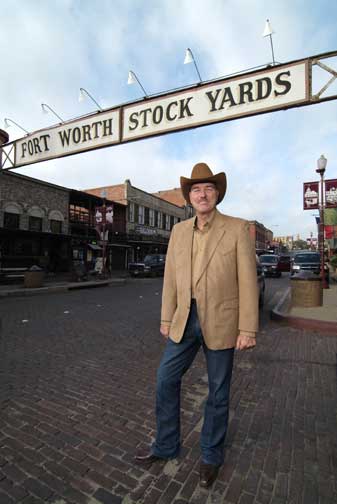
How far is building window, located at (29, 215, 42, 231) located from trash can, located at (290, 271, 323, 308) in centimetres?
1852

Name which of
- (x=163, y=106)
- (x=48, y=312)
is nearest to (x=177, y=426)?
(x=163, y=106)

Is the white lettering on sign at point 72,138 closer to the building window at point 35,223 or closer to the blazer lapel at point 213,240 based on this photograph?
the blazer lapel at point 213,240

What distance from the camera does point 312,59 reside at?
4.56m

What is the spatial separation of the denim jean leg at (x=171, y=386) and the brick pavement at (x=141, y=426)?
15cm

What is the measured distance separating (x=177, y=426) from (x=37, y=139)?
7.28m

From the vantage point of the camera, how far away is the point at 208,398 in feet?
6.68

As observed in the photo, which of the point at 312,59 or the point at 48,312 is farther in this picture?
the point at 48,312

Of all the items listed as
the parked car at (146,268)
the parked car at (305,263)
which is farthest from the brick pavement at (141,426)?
the parked car at (146,268)

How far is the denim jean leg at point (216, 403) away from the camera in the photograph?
1975 millimetres

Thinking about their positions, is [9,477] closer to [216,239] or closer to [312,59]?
[216,239]

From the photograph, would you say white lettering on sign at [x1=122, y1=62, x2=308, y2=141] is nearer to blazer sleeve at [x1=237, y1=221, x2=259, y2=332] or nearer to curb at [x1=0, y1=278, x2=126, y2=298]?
blazer sleeve at [x1=237, y1=221, x2=259, y2=332]

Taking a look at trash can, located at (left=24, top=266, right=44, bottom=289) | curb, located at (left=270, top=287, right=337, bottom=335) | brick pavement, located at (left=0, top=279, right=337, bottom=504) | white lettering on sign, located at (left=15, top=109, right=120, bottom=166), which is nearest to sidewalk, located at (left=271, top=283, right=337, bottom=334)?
curb, located at (left=270, top=287, right=337, bottom=335)

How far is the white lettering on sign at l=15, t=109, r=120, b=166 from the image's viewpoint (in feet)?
20.3

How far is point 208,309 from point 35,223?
859 inches
